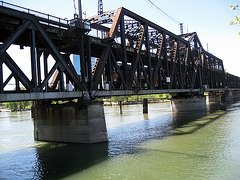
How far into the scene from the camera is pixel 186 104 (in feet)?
224

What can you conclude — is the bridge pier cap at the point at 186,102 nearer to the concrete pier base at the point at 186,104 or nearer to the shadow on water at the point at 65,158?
the concrete pier base at the point at 186,104

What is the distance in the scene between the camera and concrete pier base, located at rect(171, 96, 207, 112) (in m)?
68.2

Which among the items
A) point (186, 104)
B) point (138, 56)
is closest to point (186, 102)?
point (186, 104)

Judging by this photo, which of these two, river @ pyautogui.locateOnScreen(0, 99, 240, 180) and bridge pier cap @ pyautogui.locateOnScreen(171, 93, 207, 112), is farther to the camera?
bridge pier cap @ pyautogui.locateOnScreen(171, 93, 207, 112)

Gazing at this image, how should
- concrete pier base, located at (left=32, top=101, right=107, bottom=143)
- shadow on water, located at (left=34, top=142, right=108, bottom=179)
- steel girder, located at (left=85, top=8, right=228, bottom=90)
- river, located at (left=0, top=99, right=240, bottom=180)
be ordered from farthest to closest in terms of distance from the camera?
steel girder, located at (left=85, top=8, right=228, bottom=90)
concrete pier base, located at (left=32, top=101, right=107, bottom=143)
shadow on water, located at (left=34, top=142, right=108, bottom=179)
river, located at (left=0, top=99, right=240, bottom=180)

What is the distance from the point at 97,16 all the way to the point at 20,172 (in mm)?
28151

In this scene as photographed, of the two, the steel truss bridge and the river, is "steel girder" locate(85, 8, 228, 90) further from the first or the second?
the river

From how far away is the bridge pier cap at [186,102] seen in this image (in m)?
68.2

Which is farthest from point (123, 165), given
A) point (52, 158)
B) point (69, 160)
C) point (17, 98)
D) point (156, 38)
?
point (156, 38)

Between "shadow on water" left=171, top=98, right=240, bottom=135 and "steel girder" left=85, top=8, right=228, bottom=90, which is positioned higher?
"steel girder" left=85, top=8, right=228, bottom=90

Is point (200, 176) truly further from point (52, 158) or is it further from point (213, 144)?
point (52, 158)

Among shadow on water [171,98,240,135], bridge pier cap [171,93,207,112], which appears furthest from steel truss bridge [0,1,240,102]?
bridge pier cap [171,93,207,112]

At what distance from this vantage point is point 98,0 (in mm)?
39969

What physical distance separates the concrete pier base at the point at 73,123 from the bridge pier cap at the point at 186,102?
45977mm
